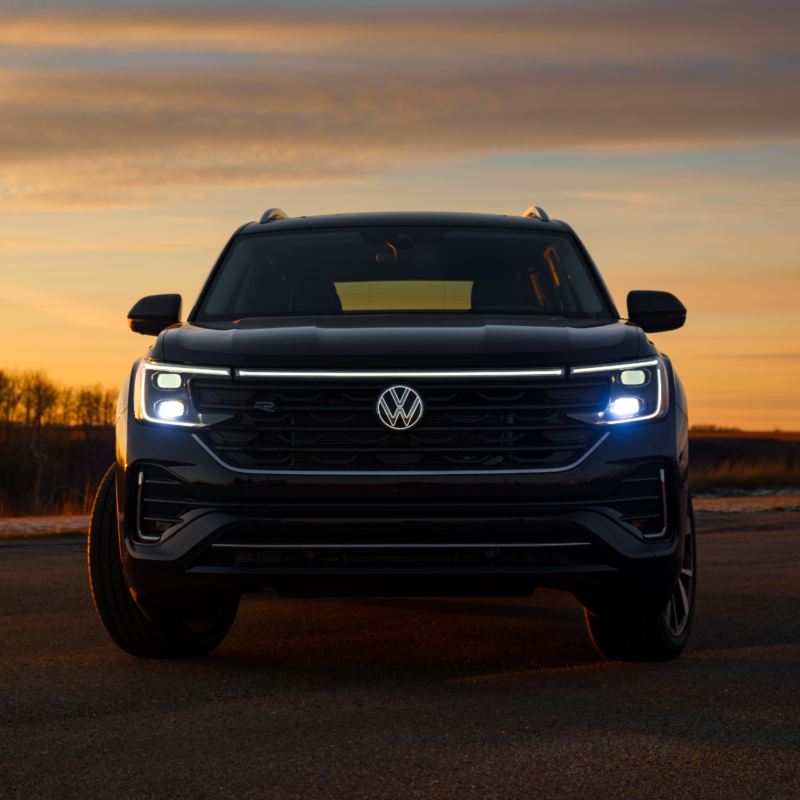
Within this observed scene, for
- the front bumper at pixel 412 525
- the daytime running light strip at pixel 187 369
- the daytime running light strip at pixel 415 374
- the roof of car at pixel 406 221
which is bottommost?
the front bumper at pixel 412 525

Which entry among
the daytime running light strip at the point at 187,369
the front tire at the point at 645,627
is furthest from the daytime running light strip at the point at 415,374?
the front tire at the point at 645,627

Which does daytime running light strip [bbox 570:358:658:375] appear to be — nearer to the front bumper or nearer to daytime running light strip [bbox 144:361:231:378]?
the front bumper

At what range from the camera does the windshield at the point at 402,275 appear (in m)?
7.12

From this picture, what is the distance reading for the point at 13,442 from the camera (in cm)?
10169

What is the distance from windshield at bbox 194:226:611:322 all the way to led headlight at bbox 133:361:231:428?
109 centimetres

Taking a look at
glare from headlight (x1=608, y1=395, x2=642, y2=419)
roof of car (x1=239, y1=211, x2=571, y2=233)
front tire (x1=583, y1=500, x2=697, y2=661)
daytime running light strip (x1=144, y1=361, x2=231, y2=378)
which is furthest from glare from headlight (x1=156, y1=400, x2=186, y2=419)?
roof of car (x1=239, y1=211, x2=571, y2=233)

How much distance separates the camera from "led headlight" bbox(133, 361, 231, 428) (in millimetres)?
5656

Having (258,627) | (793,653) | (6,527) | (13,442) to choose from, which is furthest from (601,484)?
(13,442)

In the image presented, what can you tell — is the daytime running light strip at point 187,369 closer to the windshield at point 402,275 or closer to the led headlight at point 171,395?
the led headlight at point 171,395

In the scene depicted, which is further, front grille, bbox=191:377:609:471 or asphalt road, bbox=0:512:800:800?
front grille, bbox=191:377:609:471

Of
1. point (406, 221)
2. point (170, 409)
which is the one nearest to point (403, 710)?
point (170, 409)

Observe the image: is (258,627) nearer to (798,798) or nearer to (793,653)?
(793,653)

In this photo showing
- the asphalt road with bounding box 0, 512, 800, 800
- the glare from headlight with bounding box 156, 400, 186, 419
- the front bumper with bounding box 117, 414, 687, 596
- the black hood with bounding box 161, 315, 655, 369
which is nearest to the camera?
the asphalt road with bounding box 0, 512, 800, 800

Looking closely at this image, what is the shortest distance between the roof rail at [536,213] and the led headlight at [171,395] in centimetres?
292
